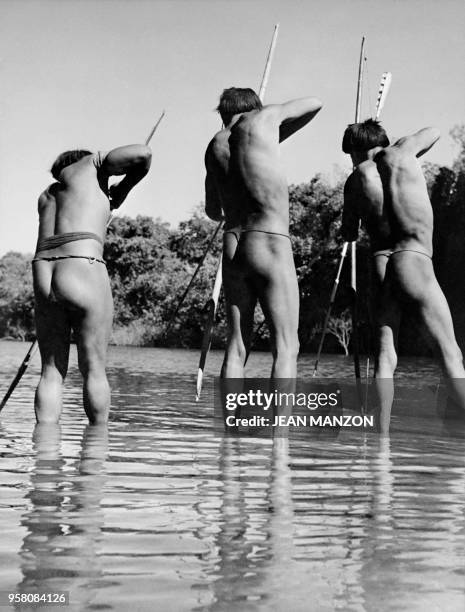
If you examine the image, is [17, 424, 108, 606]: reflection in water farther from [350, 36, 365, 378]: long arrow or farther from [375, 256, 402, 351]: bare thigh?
[350, 36, 365, 378]: long arrow

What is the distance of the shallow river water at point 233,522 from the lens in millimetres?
2000

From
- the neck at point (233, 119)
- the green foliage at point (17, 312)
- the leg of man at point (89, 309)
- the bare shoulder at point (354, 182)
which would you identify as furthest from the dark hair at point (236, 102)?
the green foliage at point (17, 312)

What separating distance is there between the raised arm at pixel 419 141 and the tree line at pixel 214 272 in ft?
65.8

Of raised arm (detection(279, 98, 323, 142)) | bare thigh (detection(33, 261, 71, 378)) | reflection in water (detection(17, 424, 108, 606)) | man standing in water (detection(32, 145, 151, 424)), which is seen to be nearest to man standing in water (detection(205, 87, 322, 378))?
raised arm (detection(279, 98, 323, 142))

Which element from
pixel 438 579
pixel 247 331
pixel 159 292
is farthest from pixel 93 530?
pixel 159 292

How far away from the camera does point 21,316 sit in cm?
5566

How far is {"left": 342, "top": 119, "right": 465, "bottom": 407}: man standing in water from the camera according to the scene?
5344 millimetres

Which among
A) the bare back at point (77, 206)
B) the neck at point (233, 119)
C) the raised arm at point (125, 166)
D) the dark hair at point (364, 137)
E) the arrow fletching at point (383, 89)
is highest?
the arrow fletching at point (383, 89)

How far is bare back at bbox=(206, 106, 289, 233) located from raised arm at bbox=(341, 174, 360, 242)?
69 cm

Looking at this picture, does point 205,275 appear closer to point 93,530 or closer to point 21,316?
point 21,316

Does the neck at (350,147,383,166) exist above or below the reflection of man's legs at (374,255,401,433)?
above

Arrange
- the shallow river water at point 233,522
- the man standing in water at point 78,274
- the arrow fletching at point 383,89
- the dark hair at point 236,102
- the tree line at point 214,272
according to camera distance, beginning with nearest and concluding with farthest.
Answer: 1. the shallow river water at point 233,522
2. the man standing in water at point 78,274
3. the dark hair at point 236,102
4. the arrow fletching at point 383,89
5. the tree line at point 214,272

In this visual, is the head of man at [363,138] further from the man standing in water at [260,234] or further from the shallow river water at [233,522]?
the shallow river water at [233,522]

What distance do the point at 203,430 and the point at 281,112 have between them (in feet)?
6.23
